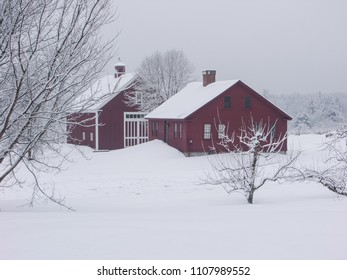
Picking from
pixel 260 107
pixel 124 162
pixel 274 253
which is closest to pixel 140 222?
pixel 274 253

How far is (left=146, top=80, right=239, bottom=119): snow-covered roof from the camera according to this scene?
36.3 m

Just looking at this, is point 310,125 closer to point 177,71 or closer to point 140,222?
point 177,71

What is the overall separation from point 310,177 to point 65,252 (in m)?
11.4

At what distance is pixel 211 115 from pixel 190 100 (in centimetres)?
380

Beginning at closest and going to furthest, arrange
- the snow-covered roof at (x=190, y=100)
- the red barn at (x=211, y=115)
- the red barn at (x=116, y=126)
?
the red barn at (x=211, y=115) → the snow-covered roof at (x=190, y=100) → the red barn at (x=116, y=126)

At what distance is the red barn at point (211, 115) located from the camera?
35750 mm

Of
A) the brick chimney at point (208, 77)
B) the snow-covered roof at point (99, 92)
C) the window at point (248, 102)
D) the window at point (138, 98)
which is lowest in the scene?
the snow-covered roof at point (99, 92)

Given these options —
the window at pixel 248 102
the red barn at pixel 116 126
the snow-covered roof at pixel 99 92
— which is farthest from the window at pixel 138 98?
the window at pixel 248 102

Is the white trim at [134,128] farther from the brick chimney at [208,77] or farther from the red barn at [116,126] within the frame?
the brick chimney at [208,77]

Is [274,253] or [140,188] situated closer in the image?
[274,253]

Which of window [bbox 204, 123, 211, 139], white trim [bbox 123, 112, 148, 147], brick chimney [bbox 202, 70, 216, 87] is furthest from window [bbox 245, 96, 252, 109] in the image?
white trim [bbox 123, 112, 148, 147]

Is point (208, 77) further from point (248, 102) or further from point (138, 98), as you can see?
point (138, 98)

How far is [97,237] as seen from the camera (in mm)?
6918

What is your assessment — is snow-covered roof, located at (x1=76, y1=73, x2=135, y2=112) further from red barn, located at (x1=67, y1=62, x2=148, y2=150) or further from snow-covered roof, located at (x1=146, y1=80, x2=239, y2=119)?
snow-covered roof, located at (x1=146, y1=80, x2=239, y2=119)
